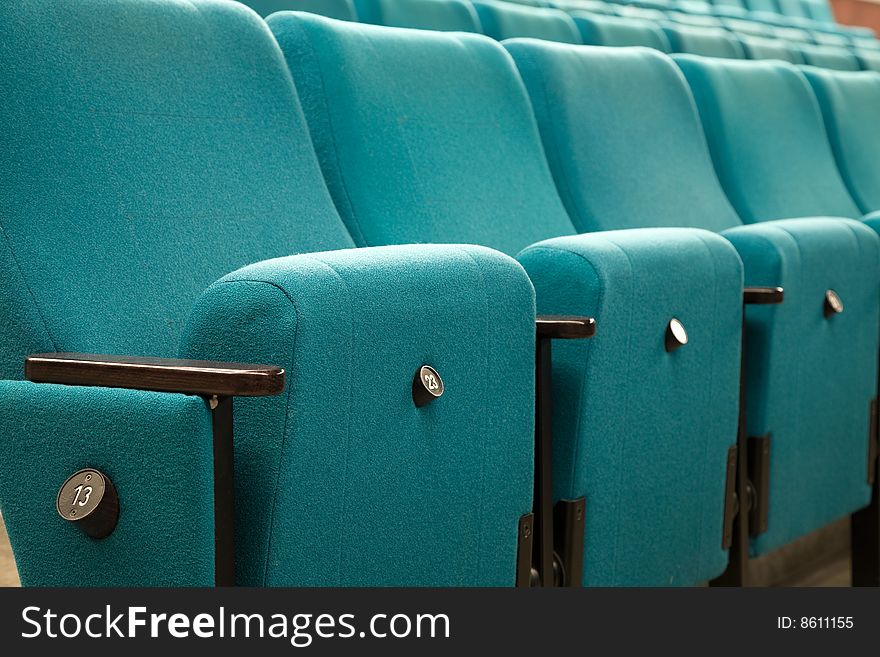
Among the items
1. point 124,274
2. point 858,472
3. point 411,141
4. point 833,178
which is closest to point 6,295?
point 124,274

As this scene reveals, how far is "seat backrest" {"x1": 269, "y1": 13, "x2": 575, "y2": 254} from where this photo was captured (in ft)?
0.95

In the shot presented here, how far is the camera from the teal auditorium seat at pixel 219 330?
0.18 metres

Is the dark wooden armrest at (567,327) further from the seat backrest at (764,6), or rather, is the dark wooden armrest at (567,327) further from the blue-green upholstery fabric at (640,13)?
the seat backrest at (764,6)

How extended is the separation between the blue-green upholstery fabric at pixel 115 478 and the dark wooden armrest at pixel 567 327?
9 centimetres

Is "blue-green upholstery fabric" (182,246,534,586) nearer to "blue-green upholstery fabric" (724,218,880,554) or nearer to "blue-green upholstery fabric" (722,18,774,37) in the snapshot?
"blue-green upholstery fabric" (724,218,880,554)

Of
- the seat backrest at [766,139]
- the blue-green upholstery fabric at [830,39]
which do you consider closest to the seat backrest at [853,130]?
the seat backrest at [766,139]

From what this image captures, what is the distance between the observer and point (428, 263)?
8.0 inches

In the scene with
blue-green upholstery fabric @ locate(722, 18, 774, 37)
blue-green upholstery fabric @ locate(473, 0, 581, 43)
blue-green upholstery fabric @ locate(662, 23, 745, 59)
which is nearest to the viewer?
blue-green upholstery fabric @ locate(473, 0, 581, 43)

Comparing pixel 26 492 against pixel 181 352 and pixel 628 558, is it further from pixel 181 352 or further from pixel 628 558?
pixel 628 558

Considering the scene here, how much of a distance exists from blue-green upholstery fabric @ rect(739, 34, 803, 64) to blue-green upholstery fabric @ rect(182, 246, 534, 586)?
578mm

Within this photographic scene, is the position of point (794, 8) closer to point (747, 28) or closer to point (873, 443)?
point (747, 28)

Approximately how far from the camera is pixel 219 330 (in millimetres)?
179

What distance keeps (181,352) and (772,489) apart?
0.21m

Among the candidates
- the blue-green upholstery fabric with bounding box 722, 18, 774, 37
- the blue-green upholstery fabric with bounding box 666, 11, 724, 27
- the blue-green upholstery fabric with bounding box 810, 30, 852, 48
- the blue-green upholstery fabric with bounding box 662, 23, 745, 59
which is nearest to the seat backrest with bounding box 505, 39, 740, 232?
the blue-green upholstery fabric with bounding box 662, 23, 745, 59
